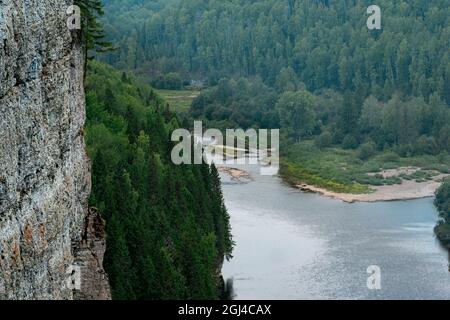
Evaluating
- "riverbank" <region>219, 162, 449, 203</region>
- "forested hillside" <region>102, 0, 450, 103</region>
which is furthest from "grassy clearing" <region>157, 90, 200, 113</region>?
"riverbank" <region>219, 162, 449, 203</region>

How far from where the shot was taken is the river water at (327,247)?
207 feet

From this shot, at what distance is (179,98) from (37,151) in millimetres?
131241

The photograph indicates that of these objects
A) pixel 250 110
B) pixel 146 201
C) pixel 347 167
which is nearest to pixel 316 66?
pixel 250 110

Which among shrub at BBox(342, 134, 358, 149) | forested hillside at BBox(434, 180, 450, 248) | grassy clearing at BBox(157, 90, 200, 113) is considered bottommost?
shrub at BBox(342, 134, 358, 149)

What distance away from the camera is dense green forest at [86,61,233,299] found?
4541cm

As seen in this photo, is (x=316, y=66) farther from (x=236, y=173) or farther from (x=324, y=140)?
(x=236, y=173)

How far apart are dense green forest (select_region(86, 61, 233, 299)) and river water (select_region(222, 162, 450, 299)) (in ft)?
12.2

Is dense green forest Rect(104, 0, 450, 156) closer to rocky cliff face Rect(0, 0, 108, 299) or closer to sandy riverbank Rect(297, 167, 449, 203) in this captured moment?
sandy riverbank Rect(297, 167, 449, 203)

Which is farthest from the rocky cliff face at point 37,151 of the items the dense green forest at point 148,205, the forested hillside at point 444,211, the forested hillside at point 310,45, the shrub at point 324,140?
the forested hillside at point 310,45

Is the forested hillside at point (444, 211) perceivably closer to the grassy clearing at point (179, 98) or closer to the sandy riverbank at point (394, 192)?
the sandy riverbank at point (394, 192)

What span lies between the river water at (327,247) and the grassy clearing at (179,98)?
153 feet

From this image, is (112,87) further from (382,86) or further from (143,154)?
(382,86)

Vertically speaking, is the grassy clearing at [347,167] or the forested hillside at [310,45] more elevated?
the forested hillside at [310,45]

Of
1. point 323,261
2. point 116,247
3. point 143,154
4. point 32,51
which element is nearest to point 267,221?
point 323,261
